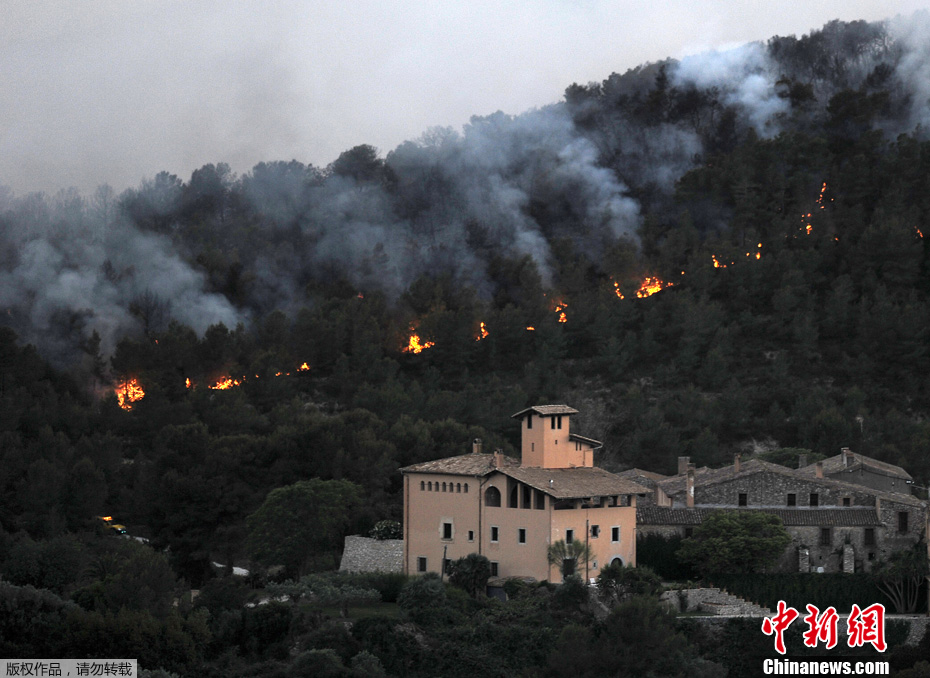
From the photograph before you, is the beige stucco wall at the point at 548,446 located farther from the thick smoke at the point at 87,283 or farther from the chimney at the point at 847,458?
the thick smoke at the point at 87,283

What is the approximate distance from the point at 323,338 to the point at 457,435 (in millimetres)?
23529

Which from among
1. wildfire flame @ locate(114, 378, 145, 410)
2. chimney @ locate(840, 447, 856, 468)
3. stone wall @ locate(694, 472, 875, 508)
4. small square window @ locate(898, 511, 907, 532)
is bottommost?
small square window @ locate(898, 511, 907, 532)

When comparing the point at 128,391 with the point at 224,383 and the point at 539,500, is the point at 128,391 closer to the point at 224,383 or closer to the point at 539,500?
the point at 224,383

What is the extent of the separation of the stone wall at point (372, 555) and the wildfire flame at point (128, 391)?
33.5 metres

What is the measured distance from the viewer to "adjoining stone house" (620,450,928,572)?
5853 centimetres

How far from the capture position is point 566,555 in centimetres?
5512

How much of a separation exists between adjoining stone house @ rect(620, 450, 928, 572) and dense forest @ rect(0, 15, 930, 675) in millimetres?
9877

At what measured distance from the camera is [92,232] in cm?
11650

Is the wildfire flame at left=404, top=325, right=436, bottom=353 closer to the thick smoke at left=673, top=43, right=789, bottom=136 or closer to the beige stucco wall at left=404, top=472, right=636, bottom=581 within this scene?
the thick smoke at left=673, top=43, right=789, bottom=136

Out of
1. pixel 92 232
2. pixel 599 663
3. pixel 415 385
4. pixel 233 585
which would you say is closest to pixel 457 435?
pixel 415 385

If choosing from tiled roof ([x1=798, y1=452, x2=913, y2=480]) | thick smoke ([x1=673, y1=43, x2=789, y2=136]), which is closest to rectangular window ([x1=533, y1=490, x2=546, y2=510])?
tiled roof ([x1=798, y1=452, x2=913, y2=480])

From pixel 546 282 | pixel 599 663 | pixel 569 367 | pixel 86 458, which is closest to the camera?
pixel 599 663

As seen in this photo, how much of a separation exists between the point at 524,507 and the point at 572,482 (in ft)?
6.91

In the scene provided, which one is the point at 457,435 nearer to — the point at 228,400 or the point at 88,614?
the point at 228,400
